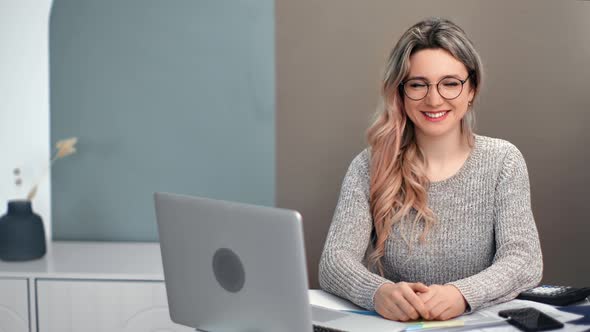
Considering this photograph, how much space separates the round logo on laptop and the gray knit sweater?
0.53 meters

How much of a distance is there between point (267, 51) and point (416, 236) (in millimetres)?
1186

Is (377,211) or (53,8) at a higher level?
(53,8)

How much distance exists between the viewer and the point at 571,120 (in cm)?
277

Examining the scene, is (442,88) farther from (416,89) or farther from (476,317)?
(476,317)

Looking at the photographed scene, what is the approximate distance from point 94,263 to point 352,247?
1170 millimetres

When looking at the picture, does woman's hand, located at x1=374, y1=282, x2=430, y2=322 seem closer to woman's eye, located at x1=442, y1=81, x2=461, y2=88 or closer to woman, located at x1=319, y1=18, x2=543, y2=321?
woman, located at x1=319, y1=18, x2=543, y2=321

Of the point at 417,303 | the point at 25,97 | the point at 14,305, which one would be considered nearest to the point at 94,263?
the point at 14,305

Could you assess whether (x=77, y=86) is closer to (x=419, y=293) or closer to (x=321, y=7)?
(x=321, y=7)

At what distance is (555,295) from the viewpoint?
1.74m

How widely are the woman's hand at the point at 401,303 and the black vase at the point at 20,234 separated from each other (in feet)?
5.28

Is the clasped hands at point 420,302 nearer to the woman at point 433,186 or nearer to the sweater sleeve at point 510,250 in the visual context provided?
the sweater sleeve at point 510,250

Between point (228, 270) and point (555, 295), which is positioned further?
point (555, 295)

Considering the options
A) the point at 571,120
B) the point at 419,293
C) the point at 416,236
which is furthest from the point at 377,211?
the point at 571,120

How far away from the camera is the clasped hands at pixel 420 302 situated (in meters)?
1.61
